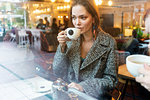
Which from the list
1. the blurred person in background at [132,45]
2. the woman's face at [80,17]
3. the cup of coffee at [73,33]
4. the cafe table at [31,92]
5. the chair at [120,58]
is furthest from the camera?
the blurred person in background at [132,45]

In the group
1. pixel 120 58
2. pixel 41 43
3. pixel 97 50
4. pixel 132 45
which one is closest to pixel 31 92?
pixel 97 50

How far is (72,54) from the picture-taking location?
1.11 m

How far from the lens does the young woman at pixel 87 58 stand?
3.32ft

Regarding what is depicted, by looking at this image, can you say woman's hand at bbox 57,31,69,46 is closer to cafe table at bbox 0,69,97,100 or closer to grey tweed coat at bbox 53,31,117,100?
grey tweed coat at bbox 53,31,117,100

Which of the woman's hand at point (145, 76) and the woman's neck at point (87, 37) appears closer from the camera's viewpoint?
the woman's hand at point (145, 76)

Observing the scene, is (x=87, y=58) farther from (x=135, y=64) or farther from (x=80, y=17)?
(x=135, y=64)

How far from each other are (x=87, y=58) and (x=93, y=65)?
7 cm

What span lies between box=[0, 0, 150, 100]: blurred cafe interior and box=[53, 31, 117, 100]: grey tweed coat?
0.15 metres

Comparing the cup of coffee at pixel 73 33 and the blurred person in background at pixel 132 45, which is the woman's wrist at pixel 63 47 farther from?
the blurred person in background at pixel 132 45

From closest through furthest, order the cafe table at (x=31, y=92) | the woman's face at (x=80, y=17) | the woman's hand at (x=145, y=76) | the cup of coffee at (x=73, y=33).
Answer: the woman's hand at (x=145, y=76) < the cafe table at (x=31, y=92) < the cup of coffee at (x=73, y=33) < the woman's face at (x=80, y=17)

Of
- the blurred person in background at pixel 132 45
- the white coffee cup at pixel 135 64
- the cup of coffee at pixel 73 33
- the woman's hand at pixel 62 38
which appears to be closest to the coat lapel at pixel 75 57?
the woman's hand at pixel 62 38

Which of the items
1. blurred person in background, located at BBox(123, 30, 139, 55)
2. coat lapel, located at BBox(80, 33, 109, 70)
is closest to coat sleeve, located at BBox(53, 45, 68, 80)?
coat lapel, located at BBox(80, 33, 109, 70)

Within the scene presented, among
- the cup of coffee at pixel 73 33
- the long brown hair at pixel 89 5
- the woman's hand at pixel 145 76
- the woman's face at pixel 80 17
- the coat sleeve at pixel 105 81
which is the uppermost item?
the long brown hair at pixel 89 5

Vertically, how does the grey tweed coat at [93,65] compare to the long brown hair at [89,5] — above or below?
below
